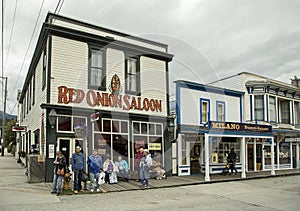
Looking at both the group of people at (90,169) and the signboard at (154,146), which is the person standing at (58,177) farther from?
the signboard at (154,146)

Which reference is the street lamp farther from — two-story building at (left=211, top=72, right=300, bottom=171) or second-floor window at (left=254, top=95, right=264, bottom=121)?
second-floor window at (left=254, top=95, right=264, bottom=121)

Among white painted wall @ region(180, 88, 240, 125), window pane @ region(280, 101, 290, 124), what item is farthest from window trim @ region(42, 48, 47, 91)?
window pane @ region(280, 101, 290, 124)

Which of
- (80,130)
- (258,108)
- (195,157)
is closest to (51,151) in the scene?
(80,130)

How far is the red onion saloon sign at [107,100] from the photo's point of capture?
15.1 m

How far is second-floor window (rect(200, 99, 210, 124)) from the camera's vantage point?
1995 centimetres

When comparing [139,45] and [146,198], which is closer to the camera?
[146,198]

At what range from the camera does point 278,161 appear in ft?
77.5

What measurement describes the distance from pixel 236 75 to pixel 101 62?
11012mm

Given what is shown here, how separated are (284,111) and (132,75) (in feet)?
46.2

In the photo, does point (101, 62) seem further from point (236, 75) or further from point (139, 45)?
point (236, 75)

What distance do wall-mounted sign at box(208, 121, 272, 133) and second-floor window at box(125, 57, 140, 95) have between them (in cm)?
453

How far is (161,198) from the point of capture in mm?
11625

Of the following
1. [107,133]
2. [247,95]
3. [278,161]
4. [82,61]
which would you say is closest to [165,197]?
[107,133]

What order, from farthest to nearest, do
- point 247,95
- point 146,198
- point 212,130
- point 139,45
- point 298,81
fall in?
1. point 298,81
2. point 247,95
3. point 139,45
4. point 212,130
5. point 146,198
